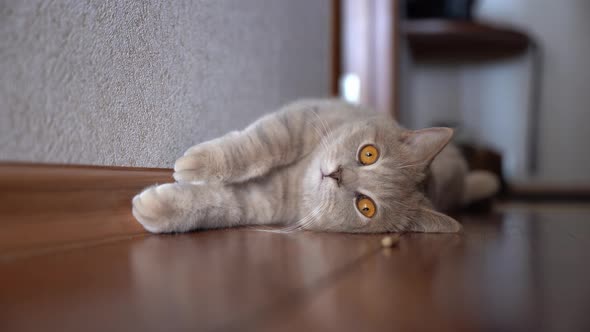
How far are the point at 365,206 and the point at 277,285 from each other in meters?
0.55

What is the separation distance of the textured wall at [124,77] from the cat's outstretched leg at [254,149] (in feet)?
0.35

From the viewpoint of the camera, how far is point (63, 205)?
764 millimetres

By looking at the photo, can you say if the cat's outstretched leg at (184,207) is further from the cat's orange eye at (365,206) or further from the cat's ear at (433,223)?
the cat's ear at (433,223)

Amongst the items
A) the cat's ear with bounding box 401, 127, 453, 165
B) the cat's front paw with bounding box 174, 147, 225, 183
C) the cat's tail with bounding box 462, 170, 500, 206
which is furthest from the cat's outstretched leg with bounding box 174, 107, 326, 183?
the cat's tail with bounding box 462, 170, 500, 206

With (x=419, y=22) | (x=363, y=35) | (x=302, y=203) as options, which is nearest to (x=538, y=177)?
(x=419, y=22)

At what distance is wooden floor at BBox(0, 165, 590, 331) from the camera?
46 cm

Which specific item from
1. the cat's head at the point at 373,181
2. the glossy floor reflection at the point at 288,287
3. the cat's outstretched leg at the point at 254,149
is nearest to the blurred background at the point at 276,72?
the cat's outstretched leg at the point at 254,149

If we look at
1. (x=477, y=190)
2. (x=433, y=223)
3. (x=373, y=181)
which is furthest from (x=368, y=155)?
(x=477, y=190)

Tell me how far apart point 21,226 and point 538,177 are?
13.9 ft

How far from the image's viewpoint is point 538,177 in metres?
4.07

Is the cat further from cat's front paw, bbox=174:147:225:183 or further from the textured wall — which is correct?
the textured wall

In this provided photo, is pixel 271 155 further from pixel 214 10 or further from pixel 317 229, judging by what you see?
pixel 214 10

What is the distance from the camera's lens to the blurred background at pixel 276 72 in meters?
0.71

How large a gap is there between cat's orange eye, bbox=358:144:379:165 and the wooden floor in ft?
0.80
